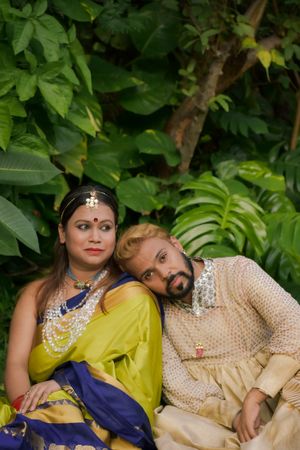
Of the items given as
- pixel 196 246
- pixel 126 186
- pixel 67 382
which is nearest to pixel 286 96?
pixel 126 186

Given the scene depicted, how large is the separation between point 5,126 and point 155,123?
164 centimetres

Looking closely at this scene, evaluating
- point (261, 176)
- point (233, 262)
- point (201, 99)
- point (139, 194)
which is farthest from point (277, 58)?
point (233, 262)

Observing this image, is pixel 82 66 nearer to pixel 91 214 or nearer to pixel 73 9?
pixel 73 9

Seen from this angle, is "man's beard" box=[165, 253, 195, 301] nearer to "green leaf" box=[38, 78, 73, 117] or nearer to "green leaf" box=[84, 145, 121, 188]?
"green leaf" box=[38, 78, 73, 117]

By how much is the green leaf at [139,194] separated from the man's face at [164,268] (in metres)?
1.33

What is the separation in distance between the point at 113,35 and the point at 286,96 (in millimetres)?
1460

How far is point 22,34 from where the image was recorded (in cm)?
353

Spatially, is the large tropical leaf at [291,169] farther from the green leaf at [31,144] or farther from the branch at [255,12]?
the green leaf at [31,144]

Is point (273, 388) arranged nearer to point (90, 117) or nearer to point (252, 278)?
point (252, 278)

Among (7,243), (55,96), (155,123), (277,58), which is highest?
(277,58)

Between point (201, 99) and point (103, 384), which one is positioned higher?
point (201, 99)

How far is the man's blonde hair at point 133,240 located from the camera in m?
3.10

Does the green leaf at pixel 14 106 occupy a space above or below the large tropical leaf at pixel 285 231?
above

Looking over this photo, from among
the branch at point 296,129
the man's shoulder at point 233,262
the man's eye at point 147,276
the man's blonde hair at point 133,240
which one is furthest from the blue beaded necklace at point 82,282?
the branch at point 296,129
